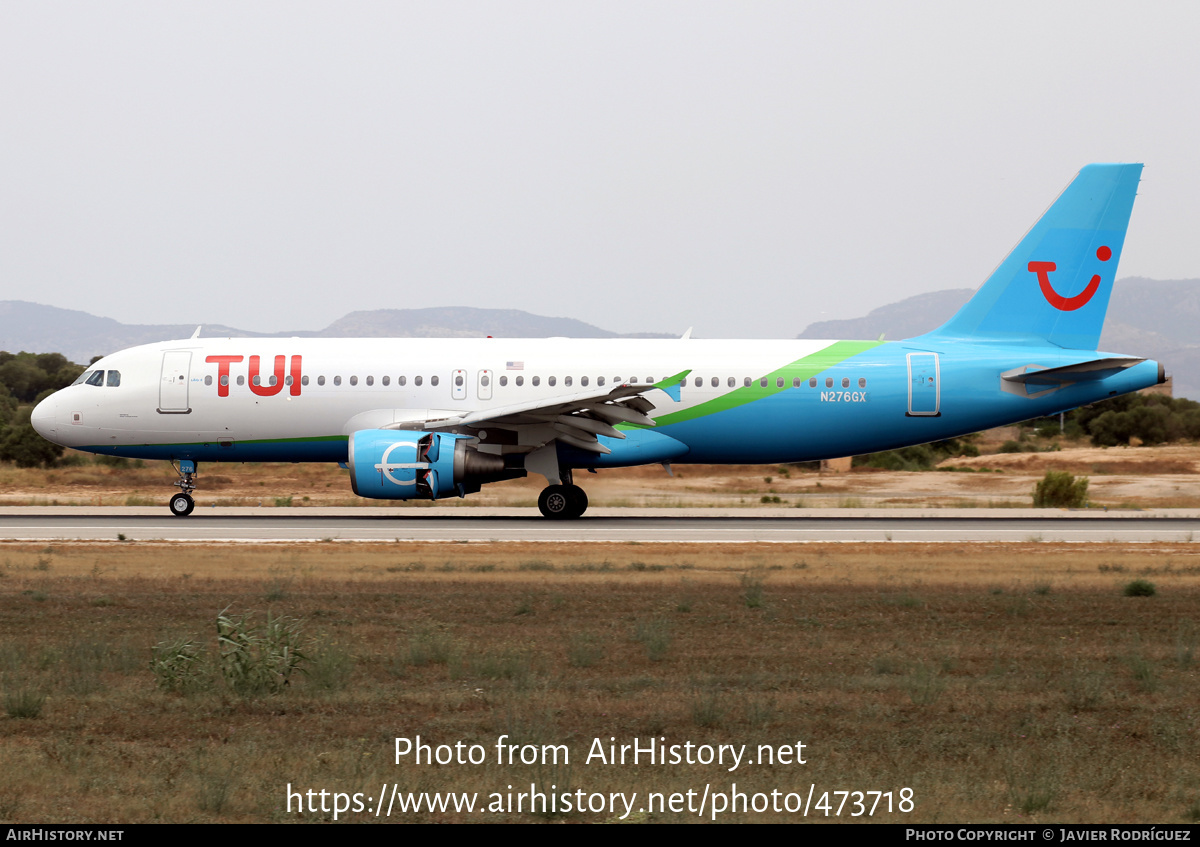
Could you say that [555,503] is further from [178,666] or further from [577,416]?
[178,666]

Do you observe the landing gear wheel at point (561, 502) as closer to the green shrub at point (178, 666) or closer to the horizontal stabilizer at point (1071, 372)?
the horizontal stabilizer at point (1071, 372)

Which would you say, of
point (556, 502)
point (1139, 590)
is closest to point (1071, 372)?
point (556, 502)

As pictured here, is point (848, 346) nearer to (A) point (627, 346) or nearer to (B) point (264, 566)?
(A) point (627, 346)

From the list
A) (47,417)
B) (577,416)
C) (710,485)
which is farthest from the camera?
(710,485)

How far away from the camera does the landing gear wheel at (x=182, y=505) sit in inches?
1088

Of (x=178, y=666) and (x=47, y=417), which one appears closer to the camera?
(x=178, y=666)

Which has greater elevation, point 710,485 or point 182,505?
point 710,485

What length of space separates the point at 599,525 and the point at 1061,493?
628 inches

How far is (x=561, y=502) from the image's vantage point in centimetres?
2733

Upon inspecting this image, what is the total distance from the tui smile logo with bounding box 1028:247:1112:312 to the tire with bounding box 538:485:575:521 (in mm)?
12216

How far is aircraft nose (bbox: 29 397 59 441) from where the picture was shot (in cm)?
2811

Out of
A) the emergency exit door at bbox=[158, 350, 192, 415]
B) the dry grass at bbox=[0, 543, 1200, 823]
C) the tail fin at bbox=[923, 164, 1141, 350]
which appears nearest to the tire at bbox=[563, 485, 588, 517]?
the emergency exit door at bbox=[158, 350, 192, 415]
